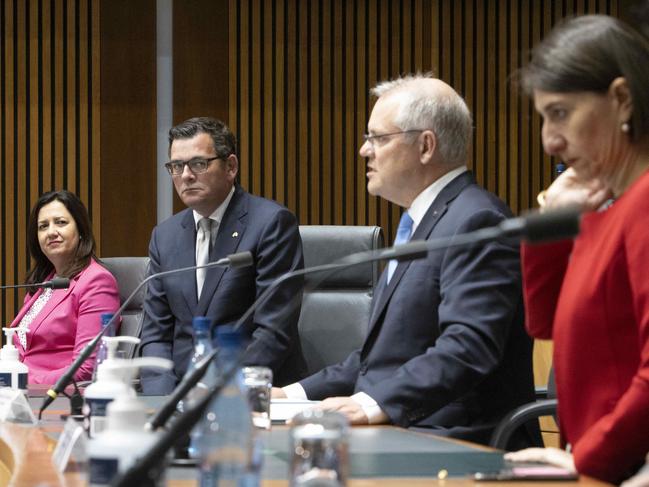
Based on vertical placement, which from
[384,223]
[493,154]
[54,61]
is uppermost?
[54,61]

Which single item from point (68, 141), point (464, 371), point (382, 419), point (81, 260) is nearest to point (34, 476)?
point (382, 419)

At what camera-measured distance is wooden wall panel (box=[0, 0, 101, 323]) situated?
21.1ft

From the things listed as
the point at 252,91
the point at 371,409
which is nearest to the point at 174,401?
the point at 371,409

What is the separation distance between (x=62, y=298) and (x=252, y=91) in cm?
238

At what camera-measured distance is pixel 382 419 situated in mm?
2459

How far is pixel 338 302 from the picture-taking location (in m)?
4.00

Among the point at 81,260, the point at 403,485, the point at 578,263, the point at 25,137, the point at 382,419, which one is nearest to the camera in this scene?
the point at 403,485

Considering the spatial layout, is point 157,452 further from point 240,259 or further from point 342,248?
point 342,248

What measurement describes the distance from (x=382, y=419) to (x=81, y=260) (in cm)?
276

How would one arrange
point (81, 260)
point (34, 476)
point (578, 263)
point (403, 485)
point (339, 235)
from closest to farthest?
point (403, 485)
point (34, 476)
point (578, 263)
point (339, 235)
point (81, 260)

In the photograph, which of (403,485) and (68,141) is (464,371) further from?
(68,141)

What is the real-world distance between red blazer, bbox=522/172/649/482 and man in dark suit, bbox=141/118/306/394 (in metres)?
2.05

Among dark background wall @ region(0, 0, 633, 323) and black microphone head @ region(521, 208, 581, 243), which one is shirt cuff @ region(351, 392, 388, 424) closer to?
black microphone head @ region(521, 208, 581, 243)

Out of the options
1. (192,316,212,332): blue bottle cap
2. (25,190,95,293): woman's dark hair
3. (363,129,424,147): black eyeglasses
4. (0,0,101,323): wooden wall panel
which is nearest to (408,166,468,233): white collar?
(363,129,424,147): black eyeglasses
